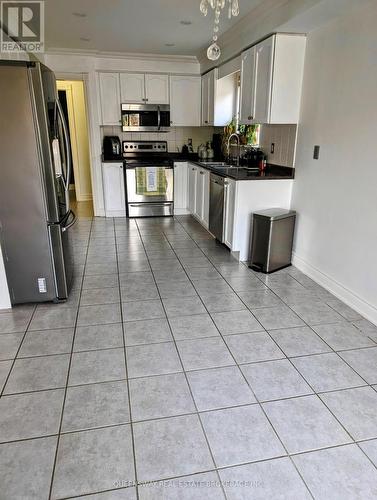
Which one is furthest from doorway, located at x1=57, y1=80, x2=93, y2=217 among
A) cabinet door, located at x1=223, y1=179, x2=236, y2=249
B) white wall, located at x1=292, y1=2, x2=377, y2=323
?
white wall, located at x1=292, y1=2, x2=377, y2=323

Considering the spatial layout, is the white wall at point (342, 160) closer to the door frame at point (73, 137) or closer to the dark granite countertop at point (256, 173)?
the dark granite countertop at point (256, 173)

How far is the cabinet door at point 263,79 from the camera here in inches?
131

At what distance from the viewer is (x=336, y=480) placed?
1.42 metres

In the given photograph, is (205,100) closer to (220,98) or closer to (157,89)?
(220,98)

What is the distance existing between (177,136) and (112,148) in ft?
3.89

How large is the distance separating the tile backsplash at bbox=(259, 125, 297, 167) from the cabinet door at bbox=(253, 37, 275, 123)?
14.3 inches

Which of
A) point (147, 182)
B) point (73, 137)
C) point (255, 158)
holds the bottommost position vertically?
point (147, 182)

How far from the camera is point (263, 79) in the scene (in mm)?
3480

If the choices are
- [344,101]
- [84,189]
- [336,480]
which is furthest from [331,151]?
[84,189]

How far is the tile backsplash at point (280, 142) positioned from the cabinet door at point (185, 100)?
1817 mm

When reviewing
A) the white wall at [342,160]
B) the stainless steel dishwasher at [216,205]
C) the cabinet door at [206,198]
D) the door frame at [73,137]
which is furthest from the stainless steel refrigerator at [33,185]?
the door frame at [73,137]

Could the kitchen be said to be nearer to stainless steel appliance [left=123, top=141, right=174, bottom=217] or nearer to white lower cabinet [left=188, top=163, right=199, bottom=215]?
white lower cabinet [left=188, top=163, right=199, bottom=215]

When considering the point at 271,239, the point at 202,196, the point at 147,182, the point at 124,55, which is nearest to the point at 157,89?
the point at 124,55

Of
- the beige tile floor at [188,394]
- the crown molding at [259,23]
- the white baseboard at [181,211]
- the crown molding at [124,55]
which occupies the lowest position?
the beige tile floor at [188,394]
